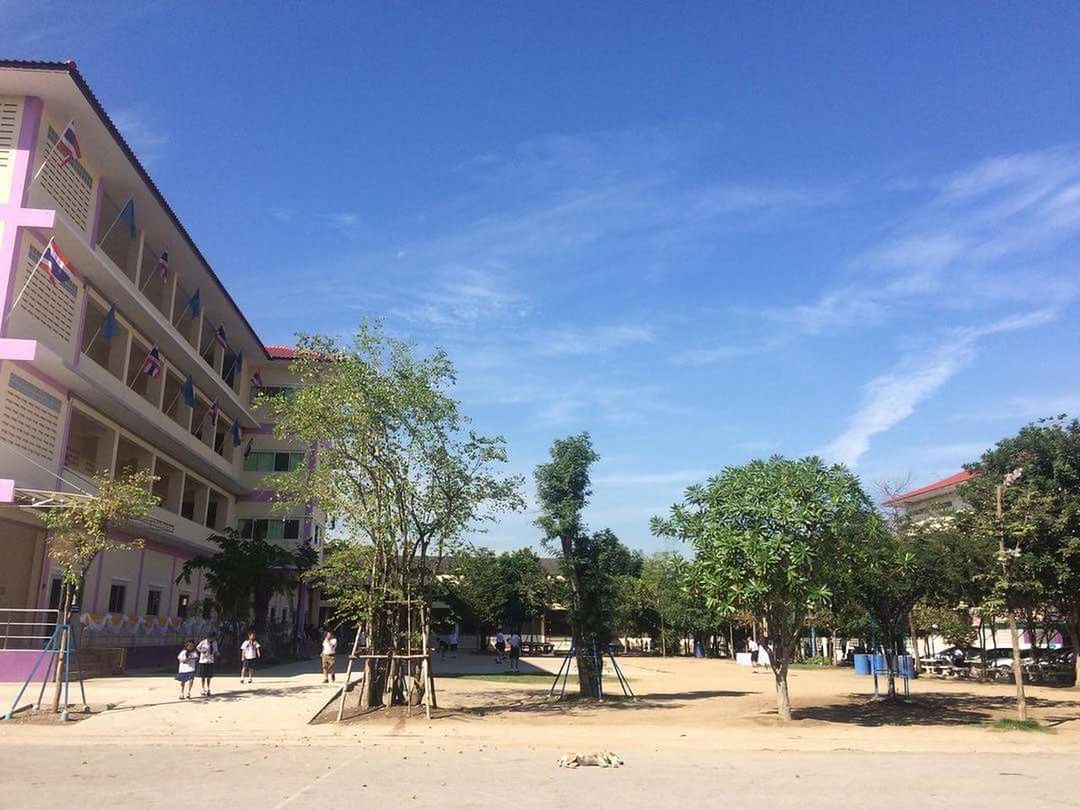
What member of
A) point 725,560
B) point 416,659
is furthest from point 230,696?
point 725,560

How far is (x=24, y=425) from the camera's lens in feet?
83.3

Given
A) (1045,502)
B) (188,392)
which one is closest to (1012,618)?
(1045,502)

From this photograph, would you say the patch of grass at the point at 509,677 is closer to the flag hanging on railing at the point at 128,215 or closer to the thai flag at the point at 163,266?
the thai flag at the point at 163,266

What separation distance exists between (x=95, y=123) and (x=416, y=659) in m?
20.5

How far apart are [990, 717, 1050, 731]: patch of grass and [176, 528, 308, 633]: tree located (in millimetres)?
25641

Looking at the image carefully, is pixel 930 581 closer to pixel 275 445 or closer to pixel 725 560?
pixel 725 560

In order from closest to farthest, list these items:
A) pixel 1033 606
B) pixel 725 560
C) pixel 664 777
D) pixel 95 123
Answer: pixel 664 777, pixel 725 560, pixel 95 123, pixel 1033 606

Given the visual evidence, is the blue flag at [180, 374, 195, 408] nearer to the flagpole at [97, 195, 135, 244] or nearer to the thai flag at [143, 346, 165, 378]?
the thai flag at [143, 346, 165, 378]

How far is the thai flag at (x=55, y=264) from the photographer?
25.3 m

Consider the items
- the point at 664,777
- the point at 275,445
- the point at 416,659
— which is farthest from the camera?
the point at 275,445

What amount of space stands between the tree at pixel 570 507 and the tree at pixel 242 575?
13.4 metres

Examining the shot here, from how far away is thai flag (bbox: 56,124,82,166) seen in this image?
26.2 m

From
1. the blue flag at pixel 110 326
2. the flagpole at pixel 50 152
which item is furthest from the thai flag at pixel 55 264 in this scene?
the blue flag at pixel 110 326

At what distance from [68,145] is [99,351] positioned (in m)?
11.9
